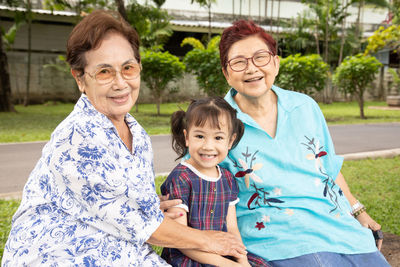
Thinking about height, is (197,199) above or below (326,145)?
below

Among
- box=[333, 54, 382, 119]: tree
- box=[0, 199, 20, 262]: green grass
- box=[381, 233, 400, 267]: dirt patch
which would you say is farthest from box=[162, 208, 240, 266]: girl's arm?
box=[333, 54, 382, 119]: tree

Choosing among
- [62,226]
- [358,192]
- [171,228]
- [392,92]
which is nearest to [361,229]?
[171,228]

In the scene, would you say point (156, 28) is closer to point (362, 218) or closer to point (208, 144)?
point (362, 218)

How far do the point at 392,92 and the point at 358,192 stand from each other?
2383 cm

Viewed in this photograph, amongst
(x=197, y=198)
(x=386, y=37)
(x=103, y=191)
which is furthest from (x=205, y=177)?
(x=386, y=37)

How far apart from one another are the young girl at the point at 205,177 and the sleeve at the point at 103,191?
28 centimetres

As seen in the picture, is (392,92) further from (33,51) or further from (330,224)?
(330,224)

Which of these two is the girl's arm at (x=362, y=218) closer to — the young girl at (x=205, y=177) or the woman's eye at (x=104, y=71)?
the young girl at (x=205, y=177)

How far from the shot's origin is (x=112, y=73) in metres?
1.70

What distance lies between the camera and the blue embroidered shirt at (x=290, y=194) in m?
2.04

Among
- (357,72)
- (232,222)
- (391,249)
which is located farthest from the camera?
(357,72)

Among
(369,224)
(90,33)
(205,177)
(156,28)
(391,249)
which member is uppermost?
(156,28)

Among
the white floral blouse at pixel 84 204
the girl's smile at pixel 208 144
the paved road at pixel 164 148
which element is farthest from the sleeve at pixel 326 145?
the paved road at pixel 164 148

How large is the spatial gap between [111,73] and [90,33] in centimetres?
18
